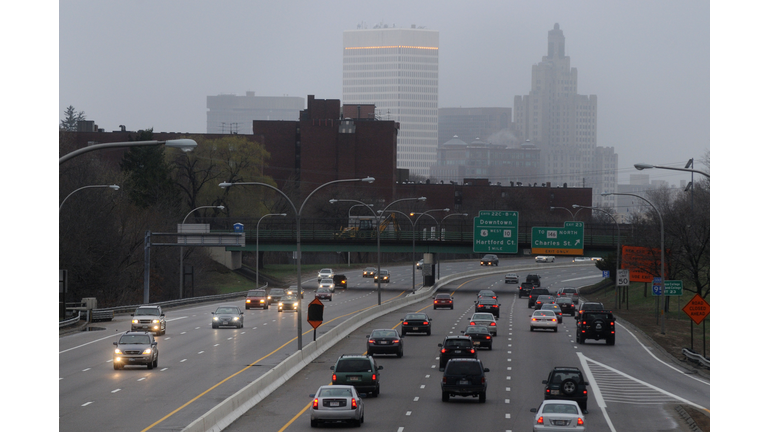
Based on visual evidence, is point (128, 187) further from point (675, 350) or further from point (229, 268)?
point (675, 350)

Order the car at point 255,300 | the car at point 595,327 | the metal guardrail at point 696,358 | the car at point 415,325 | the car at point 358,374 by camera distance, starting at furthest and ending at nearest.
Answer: the car at point 255,300 → the car at point 415,325 → the car at point 595,327 → the metal guardrail at point 696,358 → the car at point 358,374

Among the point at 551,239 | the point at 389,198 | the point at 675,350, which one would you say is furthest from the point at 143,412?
the point at 389,198

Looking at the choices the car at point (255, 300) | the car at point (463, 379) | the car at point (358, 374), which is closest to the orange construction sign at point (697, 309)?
the car at point (463, 379)

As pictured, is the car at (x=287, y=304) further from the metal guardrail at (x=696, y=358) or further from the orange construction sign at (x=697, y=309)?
the orange construction sign at (x=697, y=309)

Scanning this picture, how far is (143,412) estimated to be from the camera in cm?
2772

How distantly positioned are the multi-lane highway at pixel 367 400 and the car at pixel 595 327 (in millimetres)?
613

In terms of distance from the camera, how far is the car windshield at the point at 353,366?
107ft

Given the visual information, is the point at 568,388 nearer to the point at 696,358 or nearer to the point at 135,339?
the point at 135,339

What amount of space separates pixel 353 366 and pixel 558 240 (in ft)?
181

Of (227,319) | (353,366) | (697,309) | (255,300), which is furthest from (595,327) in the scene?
(255,300)

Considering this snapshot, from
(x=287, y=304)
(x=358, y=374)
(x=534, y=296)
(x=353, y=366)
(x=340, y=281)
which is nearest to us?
(x=358, y=374)

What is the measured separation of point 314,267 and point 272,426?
114m

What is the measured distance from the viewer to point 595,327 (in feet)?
169

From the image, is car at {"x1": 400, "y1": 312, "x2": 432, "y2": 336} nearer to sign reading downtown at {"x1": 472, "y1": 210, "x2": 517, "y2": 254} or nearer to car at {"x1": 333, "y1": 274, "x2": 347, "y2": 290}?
sign reading downtown at {"x1": 472, "y1": 210, "x2": 517, "y2": 254}
